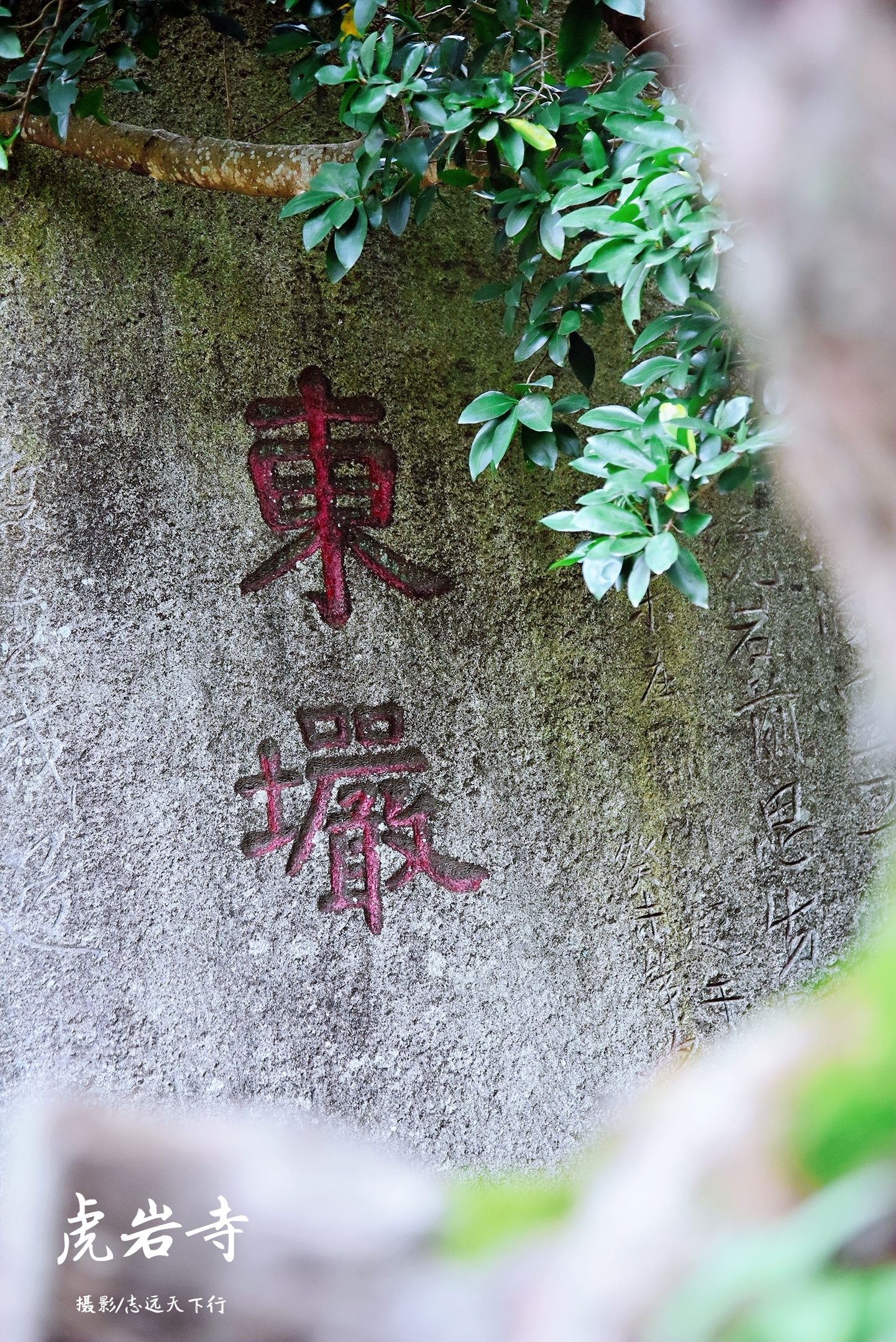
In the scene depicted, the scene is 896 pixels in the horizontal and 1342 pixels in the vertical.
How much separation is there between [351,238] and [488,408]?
462 millimetres

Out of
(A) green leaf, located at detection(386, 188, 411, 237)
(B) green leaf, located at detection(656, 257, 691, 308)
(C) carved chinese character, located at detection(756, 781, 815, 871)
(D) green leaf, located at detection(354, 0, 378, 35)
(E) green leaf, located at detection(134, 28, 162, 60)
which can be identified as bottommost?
(C) carved chinese character, located at detection(756, 781, 815, 871)

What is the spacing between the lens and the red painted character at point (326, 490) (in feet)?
7.64

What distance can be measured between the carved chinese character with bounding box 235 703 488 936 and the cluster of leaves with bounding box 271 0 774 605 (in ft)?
2.68

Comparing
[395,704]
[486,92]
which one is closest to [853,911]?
[395,704]

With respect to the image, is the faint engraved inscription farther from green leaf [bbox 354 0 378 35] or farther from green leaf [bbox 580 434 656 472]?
green leaf [bbox 580 434 656 472]

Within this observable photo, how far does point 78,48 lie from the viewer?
2.09m

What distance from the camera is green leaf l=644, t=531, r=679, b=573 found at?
4.12 ft

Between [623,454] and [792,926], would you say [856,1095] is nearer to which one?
[623,454]

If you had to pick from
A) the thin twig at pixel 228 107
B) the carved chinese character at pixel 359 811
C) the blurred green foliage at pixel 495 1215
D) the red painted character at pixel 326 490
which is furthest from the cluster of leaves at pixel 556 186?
the blurred green foliage at pixel 495 1215

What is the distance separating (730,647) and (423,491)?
3.10 ft

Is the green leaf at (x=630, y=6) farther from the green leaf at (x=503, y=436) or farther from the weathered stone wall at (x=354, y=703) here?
the weathered stone wall at (x=354, y=703)

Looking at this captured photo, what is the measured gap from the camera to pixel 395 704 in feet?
7.71

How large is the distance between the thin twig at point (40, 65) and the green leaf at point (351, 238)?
91 cm

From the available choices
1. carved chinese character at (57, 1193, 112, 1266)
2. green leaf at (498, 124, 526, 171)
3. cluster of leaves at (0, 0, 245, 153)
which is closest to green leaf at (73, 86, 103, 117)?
cluster of leaves at (0, 0, 245, 153)
